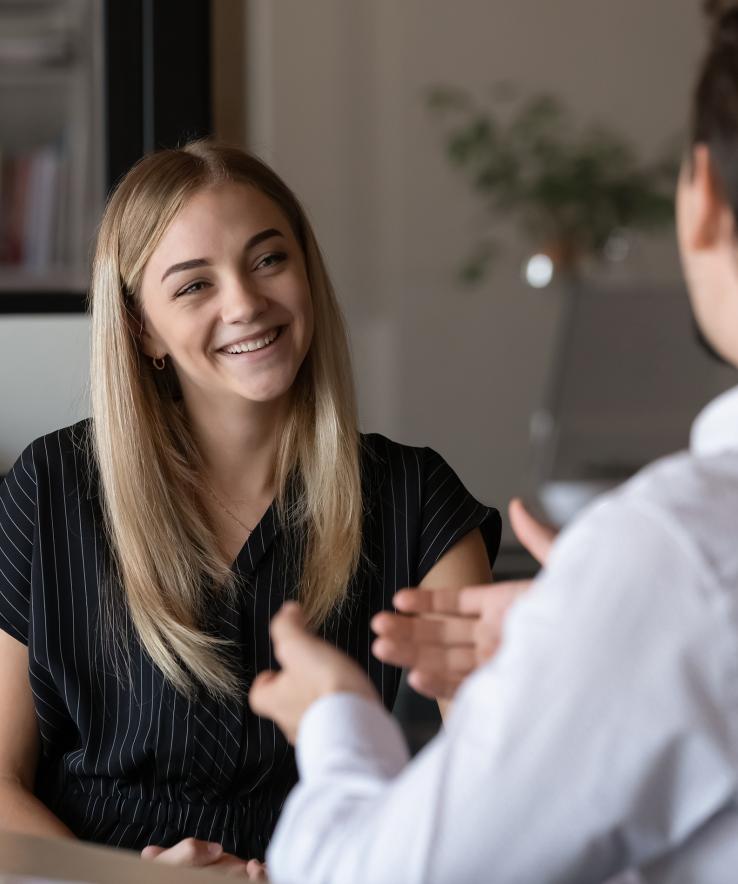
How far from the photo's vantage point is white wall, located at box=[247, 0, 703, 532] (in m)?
3.39

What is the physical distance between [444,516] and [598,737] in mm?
999

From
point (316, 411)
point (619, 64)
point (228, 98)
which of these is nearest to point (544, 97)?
point (619, 64)

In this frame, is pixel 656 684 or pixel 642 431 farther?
pixel 642 431

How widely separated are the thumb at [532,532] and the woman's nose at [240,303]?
66cm

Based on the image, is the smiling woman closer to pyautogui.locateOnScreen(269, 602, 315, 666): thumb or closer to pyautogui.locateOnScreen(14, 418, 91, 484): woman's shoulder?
pyautogui.locateOnScreen(14, 418, 91, 484): woman's shoulder

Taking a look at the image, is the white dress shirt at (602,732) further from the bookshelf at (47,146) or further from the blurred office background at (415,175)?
the bookshelf at (47,146)

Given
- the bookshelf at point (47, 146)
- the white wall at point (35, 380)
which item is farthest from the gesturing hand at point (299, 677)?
the bookshelf at point (47, 146)

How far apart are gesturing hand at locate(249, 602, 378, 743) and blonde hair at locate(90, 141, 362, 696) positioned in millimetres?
722

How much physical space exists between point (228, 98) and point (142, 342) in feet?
5.33

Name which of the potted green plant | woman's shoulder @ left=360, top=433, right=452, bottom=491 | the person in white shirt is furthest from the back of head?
the potted green plant

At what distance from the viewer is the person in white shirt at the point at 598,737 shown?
617mm

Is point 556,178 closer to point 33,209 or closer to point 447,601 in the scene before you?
point 33,209

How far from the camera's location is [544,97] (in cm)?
395

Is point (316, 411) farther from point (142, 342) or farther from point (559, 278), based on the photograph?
point (559, 278)
